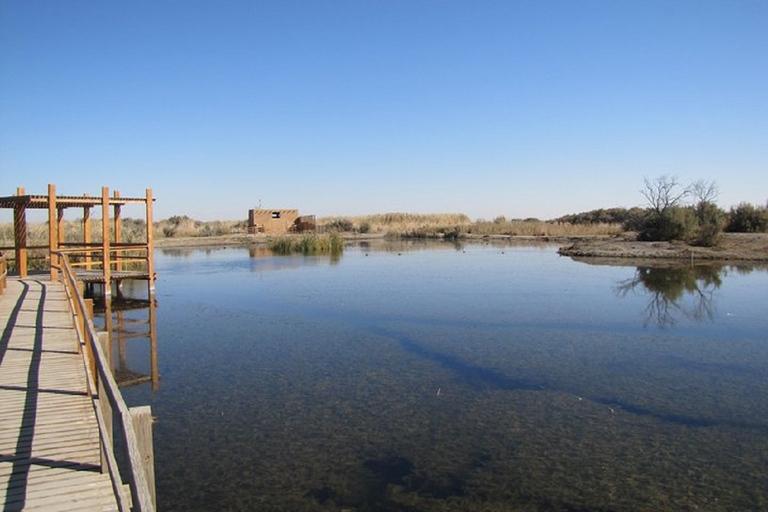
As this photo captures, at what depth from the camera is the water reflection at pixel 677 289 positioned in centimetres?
1487

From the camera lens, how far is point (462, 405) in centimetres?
792

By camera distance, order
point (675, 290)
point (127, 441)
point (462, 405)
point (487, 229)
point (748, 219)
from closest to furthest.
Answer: point (127, 441), point (462, 405), point (675, 290), point (748, 219), point (487, 229)

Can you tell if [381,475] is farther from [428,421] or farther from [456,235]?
[456,235]

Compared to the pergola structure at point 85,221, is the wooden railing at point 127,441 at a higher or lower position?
lower

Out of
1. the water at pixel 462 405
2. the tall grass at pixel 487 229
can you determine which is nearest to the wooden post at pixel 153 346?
the water at pixel 462 405

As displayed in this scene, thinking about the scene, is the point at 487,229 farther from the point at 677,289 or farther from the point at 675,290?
the point at 675,290

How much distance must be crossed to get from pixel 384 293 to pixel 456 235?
Result: 151 ft

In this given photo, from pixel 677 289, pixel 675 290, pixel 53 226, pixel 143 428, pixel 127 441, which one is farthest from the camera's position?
pixel 677 289

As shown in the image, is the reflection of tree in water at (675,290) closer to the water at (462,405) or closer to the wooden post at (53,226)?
the water at (462,405)

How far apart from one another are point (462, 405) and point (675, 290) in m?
14.4

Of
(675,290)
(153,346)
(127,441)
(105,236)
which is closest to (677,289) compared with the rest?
(675,290)

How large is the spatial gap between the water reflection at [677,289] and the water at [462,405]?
0.19 meters

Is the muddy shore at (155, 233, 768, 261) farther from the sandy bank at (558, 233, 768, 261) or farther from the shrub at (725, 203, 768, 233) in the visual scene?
the shrub at (725, 203, 768, 233)

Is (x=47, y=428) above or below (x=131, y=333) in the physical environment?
above
